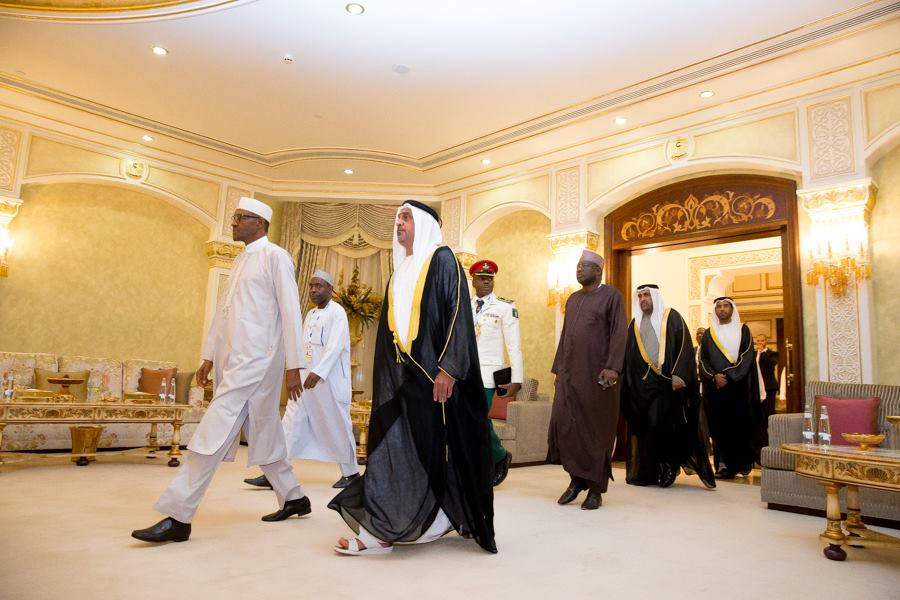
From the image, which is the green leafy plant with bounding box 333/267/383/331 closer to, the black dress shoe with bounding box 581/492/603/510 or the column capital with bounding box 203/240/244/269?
the column capital with bounding box 203/240/244/269

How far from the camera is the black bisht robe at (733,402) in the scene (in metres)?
5.80

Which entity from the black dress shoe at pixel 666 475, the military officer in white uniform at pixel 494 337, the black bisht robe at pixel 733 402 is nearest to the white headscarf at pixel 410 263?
the military officer in white uniform at pixel 494 337

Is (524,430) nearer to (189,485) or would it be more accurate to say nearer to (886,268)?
(886,268)

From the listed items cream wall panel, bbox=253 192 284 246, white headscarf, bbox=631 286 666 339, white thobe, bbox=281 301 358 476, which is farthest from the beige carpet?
cream wall panel, bbox=253 192 284 246

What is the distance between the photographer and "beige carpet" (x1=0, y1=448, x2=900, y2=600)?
2088 millimetres

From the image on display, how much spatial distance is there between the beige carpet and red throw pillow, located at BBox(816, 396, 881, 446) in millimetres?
655

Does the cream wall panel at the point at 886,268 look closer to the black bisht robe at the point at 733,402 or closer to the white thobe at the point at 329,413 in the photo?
the black bisht robe at the point at 733,402

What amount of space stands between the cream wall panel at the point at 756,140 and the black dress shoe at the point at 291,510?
5213 mm

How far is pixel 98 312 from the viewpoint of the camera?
779 centimetres

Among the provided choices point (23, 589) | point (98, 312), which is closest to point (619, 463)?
point (23, 589)

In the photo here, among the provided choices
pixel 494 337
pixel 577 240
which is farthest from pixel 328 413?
pixel 577 240

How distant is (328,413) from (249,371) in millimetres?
1500

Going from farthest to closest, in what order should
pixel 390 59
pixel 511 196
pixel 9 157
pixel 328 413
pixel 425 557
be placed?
1. pixel 511 196
2. pixel 9 157
3. pixel 390 59
4. pixel 328 413
5. pixel 425 557

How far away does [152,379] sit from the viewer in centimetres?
701
